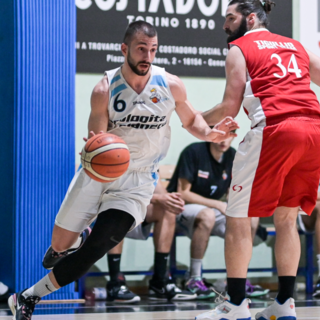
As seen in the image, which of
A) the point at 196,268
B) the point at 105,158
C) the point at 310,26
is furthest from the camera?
the point at 310,26

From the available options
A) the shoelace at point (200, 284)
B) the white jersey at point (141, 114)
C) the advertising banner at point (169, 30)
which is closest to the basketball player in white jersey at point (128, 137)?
the white jersey at point (141, 114)

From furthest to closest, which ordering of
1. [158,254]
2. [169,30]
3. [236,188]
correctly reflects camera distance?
[169,30] < [158,254] < [236,188]

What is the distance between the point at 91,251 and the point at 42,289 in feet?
1.34

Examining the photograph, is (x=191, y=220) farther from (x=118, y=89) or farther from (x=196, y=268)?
(x=118, y=89)

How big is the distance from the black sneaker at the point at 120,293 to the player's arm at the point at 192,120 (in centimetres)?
195

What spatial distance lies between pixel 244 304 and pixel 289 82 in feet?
4.63

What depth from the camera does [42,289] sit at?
333cm

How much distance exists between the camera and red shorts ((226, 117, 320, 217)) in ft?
10.5

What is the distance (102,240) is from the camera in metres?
3.26

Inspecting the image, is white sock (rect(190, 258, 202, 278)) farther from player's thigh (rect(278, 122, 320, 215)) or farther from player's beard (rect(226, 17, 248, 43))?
player's beard (rect(226, 17, 248, 43))

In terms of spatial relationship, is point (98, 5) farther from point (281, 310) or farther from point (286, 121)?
point (281, 310)

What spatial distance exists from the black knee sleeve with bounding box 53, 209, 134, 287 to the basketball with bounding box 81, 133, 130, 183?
0.30m

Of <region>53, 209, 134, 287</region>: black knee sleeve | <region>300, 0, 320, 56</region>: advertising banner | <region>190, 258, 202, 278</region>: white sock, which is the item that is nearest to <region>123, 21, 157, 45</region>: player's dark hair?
<region>53, 209, 134, 287</region>: black knee sleeve

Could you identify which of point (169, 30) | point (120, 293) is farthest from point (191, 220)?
point (169, 30)
